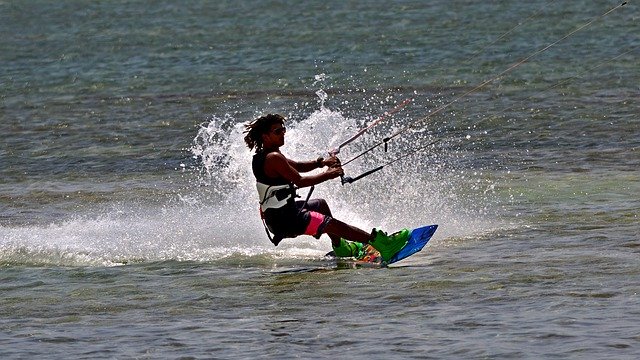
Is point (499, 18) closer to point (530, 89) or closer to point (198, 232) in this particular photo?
point (530, 89)

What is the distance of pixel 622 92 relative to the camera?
80.1 feet

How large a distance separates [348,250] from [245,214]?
272 centimetres

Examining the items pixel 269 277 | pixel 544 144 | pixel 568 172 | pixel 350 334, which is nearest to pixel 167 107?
pixel 544 144

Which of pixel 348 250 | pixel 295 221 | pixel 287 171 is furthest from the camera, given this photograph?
pixel 348 250

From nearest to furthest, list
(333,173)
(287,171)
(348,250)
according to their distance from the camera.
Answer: (333,173)
(287,171)
(348,250)

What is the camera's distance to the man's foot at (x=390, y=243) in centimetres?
1301

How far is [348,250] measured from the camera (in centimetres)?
1341

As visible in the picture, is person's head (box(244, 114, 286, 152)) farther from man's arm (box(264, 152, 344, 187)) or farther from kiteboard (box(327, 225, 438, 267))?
kiteboard (box(327, 225, 438, 267))

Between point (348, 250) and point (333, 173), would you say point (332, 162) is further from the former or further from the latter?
point (348, 250)

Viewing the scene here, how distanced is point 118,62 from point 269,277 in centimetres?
2190

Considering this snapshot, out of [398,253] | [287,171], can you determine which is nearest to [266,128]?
[287,171]

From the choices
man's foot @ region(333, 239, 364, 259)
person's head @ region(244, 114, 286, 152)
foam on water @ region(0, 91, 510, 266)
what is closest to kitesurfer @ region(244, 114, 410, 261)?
person's head @ region(244, 114, 286, 152)

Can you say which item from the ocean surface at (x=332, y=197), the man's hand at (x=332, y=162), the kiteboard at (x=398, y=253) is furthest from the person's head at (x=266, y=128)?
the kiteboard at (x=398, y=253)

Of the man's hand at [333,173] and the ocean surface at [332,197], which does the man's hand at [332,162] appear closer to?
the man's hand at [333,173]
